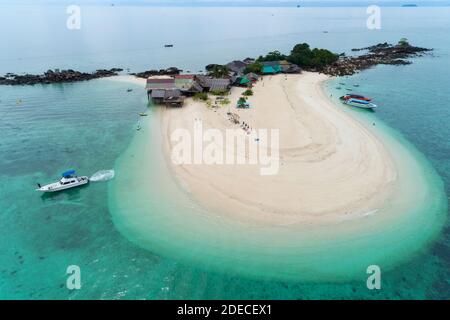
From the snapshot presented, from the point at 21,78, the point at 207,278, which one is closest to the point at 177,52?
the point at 21,78

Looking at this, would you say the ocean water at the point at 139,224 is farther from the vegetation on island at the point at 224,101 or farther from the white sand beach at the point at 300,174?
the vegetation on island at the point at 224,101

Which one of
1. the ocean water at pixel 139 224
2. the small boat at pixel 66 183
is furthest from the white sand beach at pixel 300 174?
the small boat at pixel 66 183

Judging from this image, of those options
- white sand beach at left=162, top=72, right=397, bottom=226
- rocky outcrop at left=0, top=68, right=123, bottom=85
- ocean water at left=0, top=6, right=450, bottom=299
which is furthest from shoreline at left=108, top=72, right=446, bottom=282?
rocky outcrop at left=0, top=68, right=123, bottom=85

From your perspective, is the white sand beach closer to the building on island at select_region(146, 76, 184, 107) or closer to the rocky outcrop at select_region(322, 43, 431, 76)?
the building on island at select_region(146, 76, 184, 107)

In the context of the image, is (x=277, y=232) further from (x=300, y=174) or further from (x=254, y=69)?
(x=254, y=69)

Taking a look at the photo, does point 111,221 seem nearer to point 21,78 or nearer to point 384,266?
point 384,266

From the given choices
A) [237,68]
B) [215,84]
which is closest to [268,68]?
[237,68]

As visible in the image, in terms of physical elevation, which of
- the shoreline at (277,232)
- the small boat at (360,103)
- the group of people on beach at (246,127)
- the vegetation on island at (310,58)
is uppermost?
the vegetation on island at (310,58)
